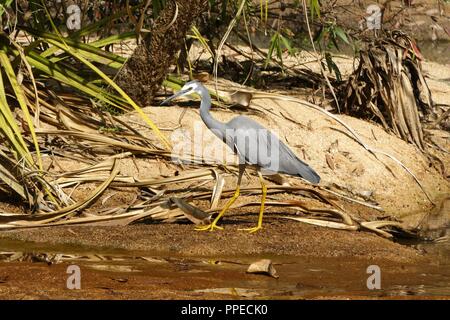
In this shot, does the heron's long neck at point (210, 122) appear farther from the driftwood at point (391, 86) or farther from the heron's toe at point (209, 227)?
the driftwood at point (391, 86)

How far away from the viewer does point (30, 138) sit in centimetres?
809

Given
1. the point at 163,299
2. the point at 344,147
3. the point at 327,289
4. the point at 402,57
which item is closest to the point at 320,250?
the point at 327,289

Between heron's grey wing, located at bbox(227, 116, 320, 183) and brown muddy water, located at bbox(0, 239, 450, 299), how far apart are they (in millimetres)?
978

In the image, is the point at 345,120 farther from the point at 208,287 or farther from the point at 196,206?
the point at 208,287

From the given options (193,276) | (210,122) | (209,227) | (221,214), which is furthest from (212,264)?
(210,122)

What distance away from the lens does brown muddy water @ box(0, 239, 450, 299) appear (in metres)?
5.45

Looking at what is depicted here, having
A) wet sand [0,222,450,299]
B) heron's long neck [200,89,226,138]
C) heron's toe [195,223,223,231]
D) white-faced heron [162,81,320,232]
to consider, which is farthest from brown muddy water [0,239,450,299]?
heron's long neck [200,89,226,138]

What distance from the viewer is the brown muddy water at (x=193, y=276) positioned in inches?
215

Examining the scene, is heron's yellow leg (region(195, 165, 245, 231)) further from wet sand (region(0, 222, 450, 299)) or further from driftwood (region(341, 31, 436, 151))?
driftwood (region(341, 31, 436, 151))

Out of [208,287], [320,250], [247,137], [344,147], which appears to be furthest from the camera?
[344,147]

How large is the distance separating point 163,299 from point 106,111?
11.5 feet

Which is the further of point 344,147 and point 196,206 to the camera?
point 344,147

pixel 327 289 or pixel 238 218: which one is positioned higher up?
pixel 238 218

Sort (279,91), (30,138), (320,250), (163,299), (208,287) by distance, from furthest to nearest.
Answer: (279,91)
(30,138)
(320,250)
(208,287)
(163,299)
